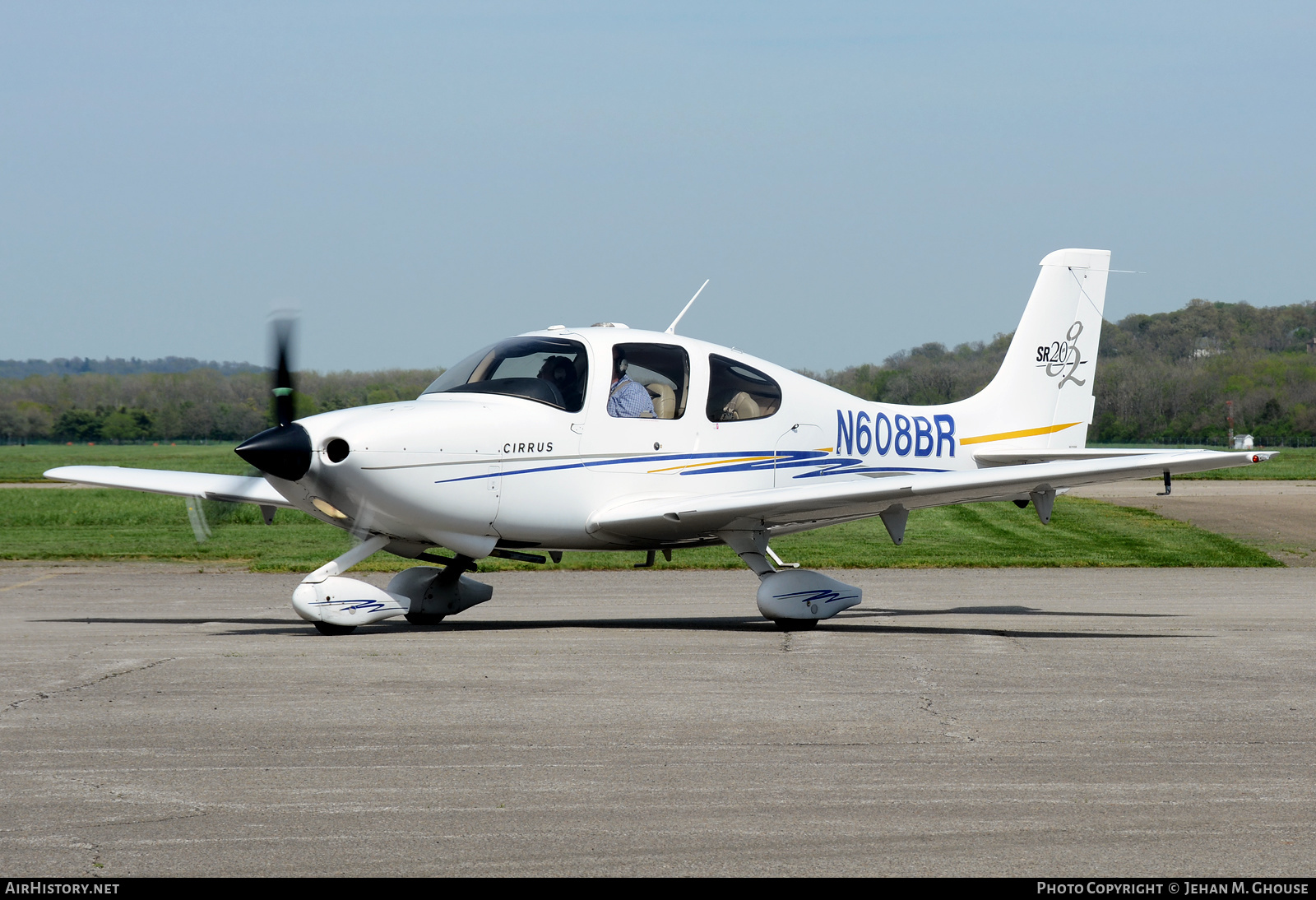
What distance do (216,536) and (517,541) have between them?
1710 cm

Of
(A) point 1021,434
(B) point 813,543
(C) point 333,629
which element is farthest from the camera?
(B) point 813,543

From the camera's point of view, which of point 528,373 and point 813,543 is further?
point 813,543

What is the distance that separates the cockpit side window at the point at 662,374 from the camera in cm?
1163

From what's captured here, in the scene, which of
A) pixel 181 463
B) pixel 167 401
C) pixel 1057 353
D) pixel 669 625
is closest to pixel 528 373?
pixel 669 625

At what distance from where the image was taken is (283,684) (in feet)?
27.3

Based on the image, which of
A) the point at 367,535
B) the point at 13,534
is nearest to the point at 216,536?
the point at 13,534

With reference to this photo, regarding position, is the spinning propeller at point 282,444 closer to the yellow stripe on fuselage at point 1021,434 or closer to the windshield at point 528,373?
the windshield at point 528,373

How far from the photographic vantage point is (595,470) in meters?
11.4

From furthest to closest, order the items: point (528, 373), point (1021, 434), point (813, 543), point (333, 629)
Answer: point (813, 543) → point (1021, 434) → point (528, 373) → point (333, 629)

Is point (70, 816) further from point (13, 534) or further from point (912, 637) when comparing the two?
point (13, 534)

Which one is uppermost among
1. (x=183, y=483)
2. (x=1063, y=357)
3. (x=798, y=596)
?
(x=1063, y=357)

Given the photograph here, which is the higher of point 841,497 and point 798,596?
point 841,497

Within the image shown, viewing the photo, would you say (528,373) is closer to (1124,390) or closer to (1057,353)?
(1057,353)

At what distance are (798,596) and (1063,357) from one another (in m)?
5.23
